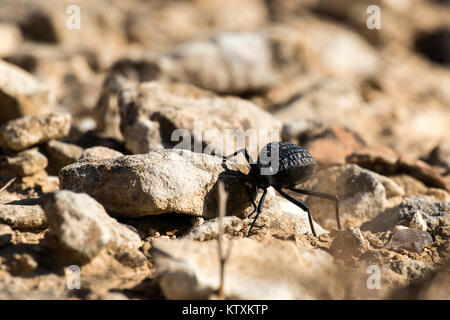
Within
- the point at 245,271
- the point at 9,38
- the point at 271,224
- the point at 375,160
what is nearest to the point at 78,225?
the point at 245,271

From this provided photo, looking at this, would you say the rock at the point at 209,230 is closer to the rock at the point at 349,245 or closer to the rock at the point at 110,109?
the rock at the point at 349,245

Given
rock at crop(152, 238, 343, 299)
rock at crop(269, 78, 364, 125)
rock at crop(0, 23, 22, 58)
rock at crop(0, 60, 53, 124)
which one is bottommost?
rock at crop(152, 238, 343, 299)

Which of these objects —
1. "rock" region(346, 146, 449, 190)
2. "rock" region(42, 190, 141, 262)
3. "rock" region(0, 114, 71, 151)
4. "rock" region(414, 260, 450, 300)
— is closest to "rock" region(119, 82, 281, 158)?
"rock" region(0, 114, 71, 151)

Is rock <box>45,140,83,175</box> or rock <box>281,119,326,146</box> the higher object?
rock <box>281,119,326,146</box>

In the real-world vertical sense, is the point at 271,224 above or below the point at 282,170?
below

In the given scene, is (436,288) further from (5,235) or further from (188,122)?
(5,235)

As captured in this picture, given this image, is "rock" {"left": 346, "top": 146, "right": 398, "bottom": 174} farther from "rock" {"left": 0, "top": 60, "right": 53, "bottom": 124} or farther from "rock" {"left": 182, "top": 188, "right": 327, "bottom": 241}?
"rock" {"left": 0, "top": 60, "right": 53, "bottom": 124}

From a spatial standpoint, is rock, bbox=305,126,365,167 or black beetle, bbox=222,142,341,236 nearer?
black beetle, bbox=222,142,341,236
